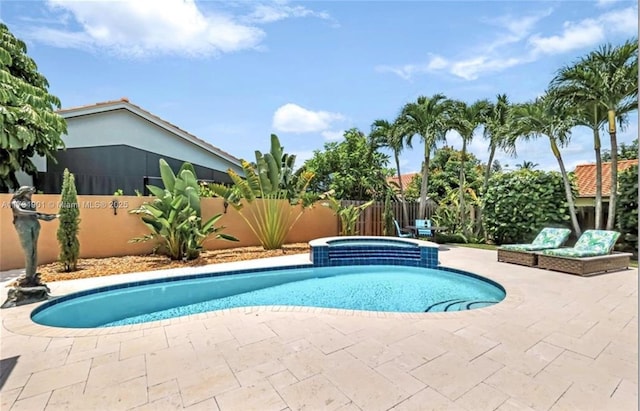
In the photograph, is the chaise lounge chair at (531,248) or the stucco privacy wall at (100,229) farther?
the chaise lounge chair at (531,248)

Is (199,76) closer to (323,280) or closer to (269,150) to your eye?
(269,150)

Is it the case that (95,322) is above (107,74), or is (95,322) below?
below

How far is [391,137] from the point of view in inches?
576

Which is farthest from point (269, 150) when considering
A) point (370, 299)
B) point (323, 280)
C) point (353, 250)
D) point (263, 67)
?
point (370, 299)

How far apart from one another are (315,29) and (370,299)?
6424mm

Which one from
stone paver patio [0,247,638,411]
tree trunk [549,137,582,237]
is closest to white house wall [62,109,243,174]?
stone paver patio [0,247,638,411]

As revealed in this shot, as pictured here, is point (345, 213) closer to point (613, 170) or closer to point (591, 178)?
point (613, 170)

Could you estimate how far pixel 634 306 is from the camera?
5.23m

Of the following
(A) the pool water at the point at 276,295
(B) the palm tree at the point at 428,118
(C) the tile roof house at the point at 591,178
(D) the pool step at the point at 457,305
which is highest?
(B) the palm tree at the point at 428,118

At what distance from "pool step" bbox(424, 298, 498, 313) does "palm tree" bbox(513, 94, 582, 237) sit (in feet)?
25.3

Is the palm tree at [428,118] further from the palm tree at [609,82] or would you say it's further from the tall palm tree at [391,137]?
the palm tree at [609,82]

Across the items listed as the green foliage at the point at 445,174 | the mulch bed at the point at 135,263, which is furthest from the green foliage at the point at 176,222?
the green foliage at the point at 445,174

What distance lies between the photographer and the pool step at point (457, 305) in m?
5.88

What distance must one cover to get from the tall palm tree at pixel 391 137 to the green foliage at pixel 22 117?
11.9m
